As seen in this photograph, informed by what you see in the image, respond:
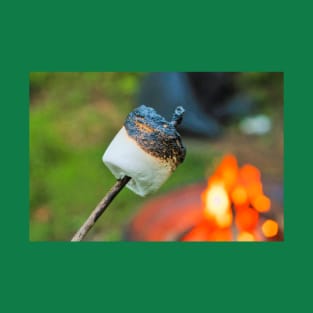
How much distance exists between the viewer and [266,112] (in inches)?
162

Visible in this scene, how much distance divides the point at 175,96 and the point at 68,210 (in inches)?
38.5

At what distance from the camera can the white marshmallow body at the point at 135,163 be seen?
3.82 feet

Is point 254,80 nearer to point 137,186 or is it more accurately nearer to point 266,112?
point 266,112

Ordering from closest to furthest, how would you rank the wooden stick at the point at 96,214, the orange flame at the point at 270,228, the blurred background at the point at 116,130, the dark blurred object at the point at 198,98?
the wooden stick at the point at 96,214 < the orange flame at the point at 270,228 < the blurred background at the point at 116,130 < the dark blurred object at the point at 198,98

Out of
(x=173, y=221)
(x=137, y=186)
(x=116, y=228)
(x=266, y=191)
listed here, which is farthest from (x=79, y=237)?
(x=116, y=228)

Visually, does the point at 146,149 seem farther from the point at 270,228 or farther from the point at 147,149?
the point at 270,228

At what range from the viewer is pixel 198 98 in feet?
13.5

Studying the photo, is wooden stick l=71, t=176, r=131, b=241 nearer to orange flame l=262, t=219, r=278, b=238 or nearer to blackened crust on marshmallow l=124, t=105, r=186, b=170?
blackened crust on marshmallow l=124, t=105, r=186, b=170

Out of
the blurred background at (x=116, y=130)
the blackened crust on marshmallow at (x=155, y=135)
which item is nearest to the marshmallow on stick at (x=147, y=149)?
the blackened crust on marshmallow at (x=155, y=135)

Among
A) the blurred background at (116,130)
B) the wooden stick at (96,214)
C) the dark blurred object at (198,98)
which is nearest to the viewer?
the wooden stick at (96,214)

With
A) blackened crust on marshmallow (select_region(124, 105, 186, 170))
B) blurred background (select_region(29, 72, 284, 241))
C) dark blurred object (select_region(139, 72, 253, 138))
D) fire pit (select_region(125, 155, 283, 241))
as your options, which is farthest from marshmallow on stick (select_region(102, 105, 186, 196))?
dark blurred object (select_region(139, 72, 253, 138))

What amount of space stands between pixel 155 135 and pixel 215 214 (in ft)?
5.47

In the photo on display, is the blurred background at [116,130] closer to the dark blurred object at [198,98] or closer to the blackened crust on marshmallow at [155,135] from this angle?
the dark blurred object at [198,98]

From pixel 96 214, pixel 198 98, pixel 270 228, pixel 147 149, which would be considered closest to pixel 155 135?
pixel 147 149
